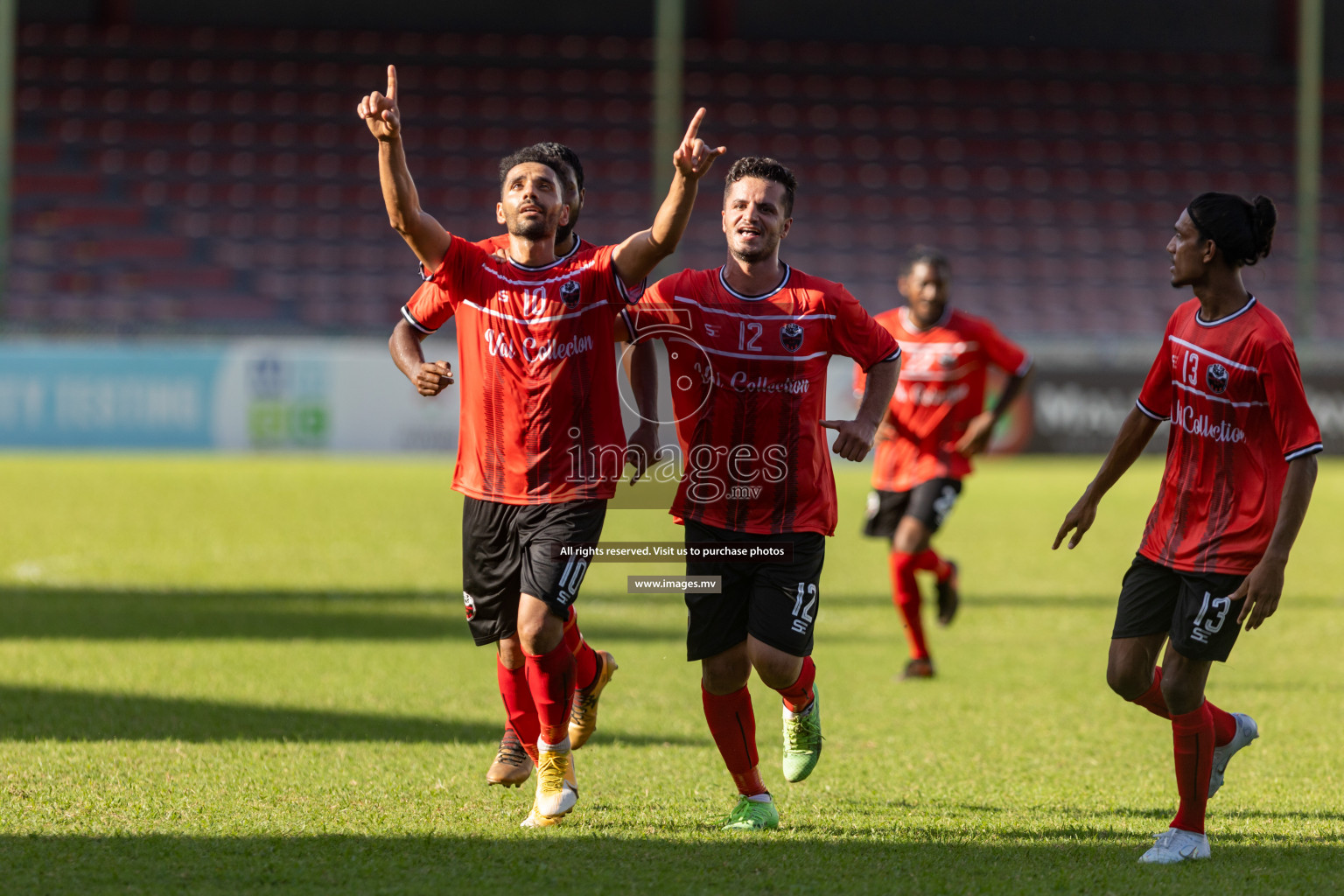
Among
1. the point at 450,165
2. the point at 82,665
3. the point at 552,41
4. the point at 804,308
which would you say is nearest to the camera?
the point at 804,308

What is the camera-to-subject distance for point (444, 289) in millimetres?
4809

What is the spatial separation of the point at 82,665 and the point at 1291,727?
541 centimetres

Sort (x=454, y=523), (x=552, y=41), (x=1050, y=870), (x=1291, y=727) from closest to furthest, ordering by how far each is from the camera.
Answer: (x=1050, y=870) → (x=1291, y=727) → (x=454, y=523) → (x=552, y=41)

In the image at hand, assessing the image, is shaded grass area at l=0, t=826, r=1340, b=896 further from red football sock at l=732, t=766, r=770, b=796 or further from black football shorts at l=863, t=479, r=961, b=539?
black football shorts at l=863, t=479, r=961, b=539

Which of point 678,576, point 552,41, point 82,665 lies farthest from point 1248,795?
point 552,41

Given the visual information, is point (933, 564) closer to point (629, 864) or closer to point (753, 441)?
point (753, 441)

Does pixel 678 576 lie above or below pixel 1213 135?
below

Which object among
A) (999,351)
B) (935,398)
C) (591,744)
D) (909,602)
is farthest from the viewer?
(999,351)

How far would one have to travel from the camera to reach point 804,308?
4.66 meters

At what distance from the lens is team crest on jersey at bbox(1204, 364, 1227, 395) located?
4230 mm

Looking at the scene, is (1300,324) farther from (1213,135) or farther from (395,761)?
(395,761)

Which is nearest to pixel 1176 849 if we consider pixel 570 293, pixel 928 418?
pixel 570 293

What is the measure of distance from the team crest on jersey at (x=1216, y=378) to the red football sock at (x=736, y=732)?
5.43 feet

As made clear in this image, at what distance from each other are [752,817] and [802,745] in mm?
319
